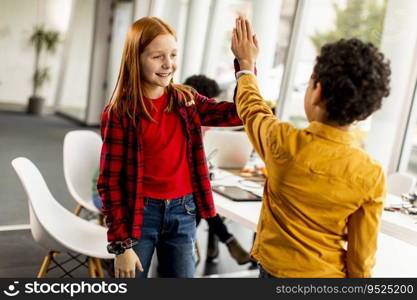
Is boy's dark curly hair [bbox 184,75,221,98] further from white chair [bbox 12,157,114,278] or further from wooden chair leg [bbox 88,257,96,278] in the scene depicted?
wooden chair leg [bbox 88,257,96,278]

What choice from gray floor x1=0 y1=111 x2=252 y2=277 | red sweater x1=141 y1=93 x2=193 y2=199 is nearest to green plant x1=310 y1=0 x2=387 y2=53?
gray floor x1=0 y1=111 x2=252 y2=277

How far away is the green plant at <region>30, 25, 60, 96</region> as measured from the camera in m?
11.9

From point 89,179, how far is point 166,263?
7.14ft

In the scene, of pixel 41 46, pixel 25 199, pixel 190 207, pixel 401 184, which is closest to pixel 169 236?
pixel 190 207

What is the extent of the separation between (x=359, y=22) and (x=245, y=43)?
4503 millimetres

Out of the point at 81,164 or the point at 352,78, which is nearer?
the point at 352,78

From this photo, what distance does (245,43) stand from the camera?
1.65 metres

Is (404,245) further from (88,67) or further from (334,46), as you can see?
(88,67)

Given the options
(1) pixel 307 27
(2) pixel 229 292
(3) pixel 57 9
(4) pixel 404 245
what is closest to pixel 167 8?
(1) pixel 307 27

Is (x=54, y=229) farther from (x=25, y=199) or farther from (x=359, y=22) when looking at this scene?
(x=359, y=22)

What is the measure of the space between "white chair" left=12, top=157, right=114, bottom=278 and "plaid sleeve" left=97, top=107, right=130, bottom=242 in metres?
0.98

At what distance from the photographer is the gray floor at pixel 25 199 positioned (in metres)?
3.88

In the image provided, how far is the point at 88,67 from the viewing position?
1169cm

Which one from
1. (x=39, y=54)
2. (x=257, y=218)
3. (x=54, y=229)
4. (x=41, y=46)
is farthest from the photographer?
(x=39, y=54)
